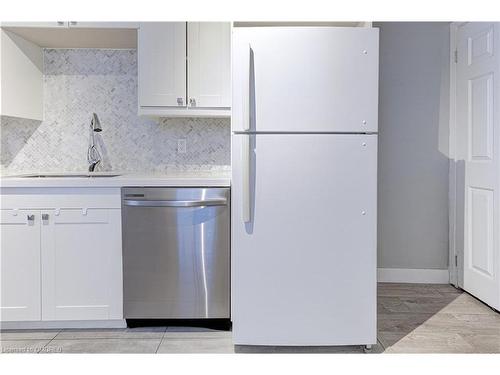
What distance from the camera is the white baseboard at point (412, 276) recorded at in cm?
388

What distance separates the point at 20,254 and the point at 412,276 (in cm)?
287

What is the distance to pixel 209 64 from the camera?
118 inches

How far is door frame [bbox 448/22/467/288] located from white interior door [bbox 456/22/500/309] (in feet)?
0.19

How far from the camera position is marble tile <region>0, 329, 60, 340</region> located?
2.70 metres

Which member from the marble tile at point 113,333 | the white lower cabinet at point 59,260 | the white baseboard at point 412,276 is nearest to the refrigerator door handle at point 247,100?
the white lower cabinet at point 59,260

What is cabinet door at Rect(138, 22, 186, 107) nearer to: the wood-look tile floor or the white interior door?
the wood-look tile floor

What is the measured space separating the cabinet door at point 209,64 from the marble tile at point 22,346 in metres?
1.62

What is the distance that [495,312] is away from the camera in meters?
3.15

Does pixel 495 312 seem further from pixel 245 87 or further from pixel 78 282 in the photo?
pixel 78 282

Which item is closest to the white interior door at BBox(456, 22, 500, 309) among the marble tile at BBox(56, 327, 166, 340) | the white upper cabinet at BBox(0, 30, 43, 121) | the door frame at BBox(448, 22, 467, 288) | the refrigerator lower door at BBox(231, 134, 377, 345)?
the door frame at BBox(448, 22, 467, 288)

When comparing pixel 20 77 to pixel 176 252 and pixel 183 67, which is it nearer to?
pixel 183 67

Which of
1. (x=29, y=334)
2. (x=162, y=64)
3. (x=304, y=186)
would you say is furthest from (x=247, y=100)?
(x=29, y=334)
